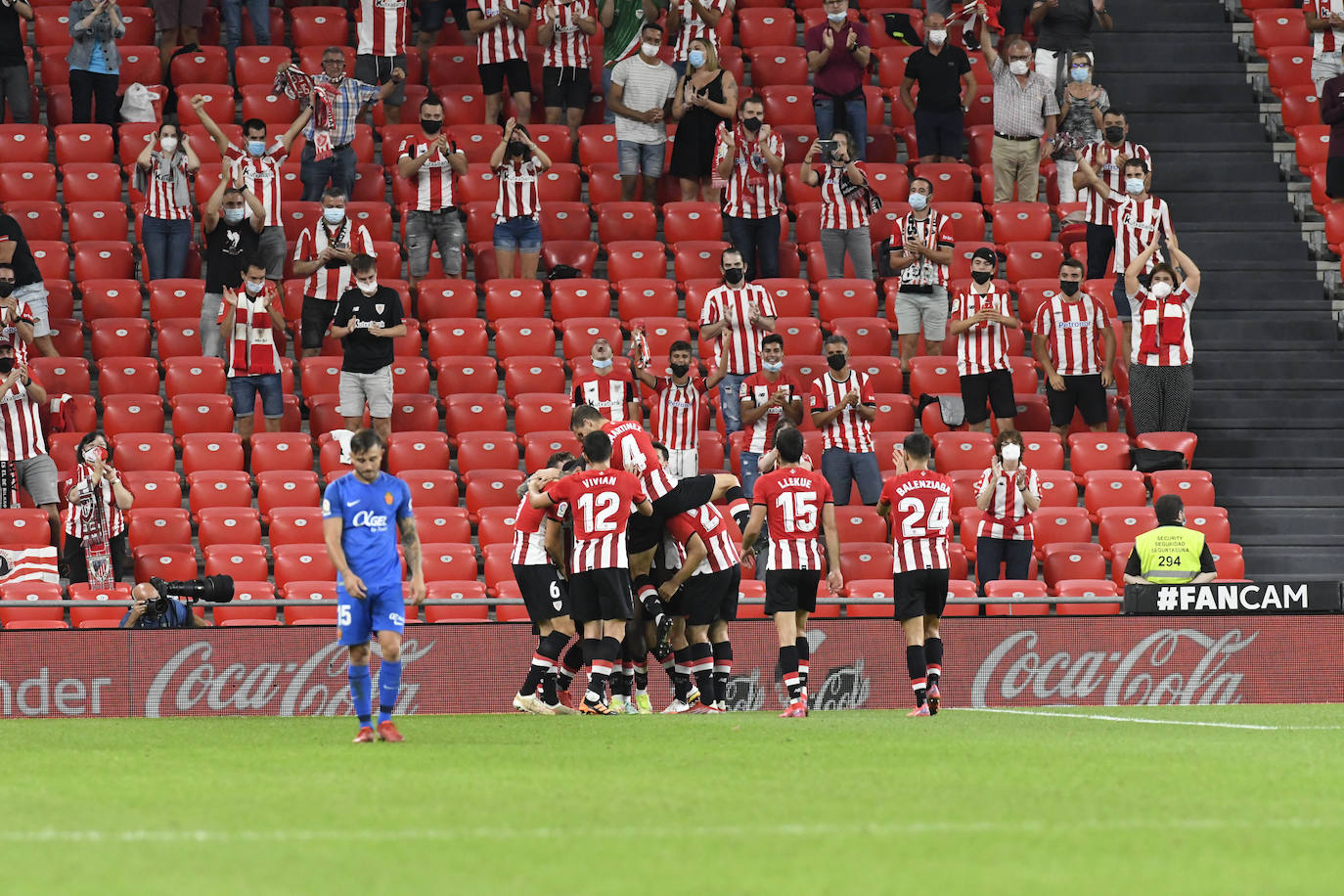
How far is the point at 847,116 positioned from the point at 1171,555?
7558 mm

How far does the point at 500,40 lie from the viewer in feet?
71.8

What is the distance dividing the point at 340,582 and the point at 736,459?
7.70 meters

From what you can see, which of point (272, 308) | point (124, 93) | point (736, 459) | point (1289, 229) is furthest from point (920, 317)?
point (124, 93)

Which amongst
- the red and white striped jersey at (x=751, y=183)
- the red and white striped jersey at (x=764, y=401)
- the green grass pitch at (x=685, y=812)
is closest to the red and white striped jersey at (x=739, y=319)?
the red and white striped jersey at (x=764, y=401)

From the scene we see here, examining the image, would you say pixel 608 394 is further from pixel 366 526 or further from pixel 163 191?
pixel 366 526

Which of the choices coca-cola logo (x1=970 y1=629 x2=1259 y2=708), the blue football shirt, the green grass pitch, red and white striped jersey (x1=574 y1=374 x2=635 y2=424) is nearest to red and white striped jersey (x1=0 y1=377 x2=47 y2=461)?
red and white striped jersey (x1=574 y1=374 x2=635 y2=424)

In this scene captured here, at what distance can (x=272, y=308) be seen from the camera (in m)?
19.4

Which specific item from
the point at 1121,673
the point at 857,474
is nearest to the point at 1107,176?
the point at 857,474

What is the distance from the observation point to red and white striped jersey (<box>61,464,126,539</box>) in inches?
680

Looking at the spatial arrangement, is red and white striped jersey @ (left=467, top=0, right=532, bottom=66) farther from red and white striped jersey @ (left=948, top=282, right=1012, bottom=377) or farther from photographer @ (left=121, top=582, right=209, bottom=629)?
photographer @ (left=121, top=582, right=209, bottom=629)

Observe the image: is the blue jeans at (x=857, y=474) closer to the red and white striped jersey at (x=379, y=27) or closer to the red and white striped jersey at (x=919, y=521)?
the red and white striped jersey at (x=919, y=521)

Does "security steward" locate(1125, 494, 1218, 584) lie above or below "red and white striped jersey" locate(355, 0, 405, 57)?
below

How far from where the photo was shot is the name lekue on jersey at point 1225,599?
1617 centimetres

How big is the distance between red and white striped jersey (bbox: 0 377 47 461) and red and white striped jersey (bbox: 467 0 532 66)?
6969 mm
